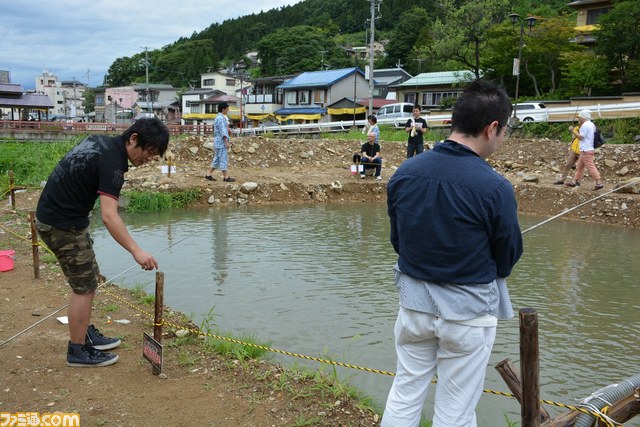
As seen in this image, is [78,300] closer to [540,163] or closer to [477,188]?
[477,188]

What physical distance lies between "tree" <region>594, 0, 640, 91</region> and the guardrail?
367 cm

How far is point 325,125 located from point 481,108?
2293cm

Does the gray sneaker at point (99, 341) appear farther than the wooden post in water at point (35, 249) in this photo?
No

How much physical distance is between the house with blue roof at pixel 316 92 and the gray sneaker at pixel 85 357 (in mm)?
41142

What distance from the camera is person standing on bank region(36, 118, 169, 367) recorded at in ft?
10.1

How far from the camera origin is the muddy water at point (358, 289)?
4.18m

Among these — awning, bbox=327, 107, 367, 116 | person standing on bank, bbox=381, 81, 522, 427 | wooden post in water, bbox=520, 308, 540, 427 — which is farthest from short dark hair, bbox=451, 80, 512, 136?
awning, bbox=327, 107, 367, 116

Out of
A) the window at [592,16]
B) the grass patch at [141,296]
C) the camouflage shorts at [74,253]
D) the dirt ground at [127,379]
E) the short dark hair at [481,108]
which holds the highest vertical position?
the window at [592,16]

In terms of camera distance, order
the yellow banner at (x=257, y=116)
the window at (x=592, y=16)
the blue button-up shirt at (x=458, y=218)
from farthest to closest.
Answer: the yellow banner at (x=257, y=116) < the window at (x=592, y=16) < the blue button-up shirt at (x=458, y=218)

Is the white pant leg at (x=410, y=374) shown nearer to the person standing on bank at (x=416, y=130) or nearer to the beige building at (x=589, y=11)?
the person standing on bank at (x=416, y=130)

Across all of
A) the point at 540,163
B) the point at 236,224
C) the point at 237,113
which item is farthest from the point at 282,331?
the point at 237,113

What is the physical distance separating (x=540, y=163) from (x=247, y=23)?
9537cm

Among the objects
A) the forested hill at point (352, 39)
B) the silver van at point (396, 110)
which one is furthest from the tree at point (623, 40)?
the silver van at point (396, 110)

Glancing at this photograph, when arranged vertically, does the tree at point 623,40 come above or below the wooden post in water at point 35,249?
above
